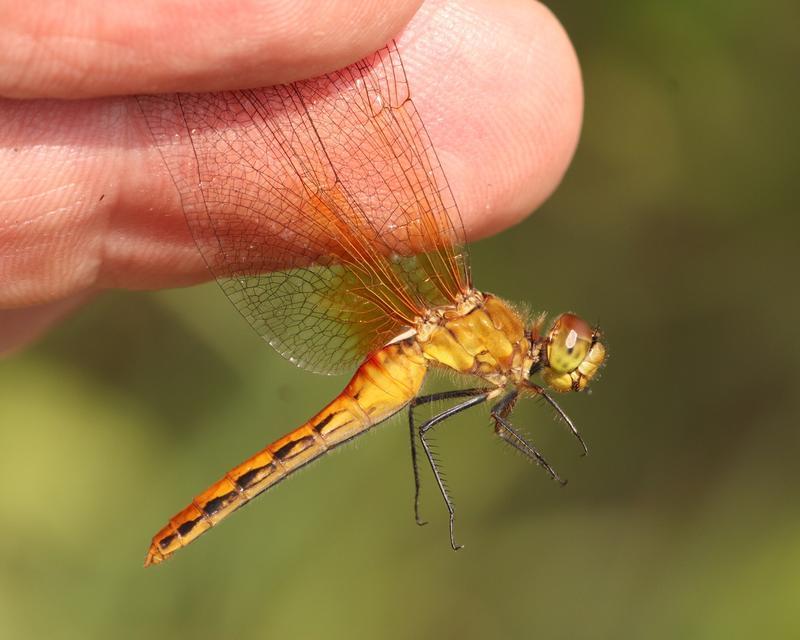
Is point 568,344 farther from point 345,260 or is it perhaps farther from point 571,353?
point 345,260

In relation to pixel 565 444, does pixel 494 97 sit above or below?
above

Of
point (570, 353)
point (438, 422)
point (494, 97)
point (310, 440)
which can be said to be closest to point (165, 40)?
point (494, 97)

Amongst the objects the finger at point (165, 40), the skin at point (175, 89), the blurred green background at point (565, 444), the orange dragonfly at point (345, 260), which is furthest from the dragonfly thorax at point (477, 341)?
the finger at point (165, 40)

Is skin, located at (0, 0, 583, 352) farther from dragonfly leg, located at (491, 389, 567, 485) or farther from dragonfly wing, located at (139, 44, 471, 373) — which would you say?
dragonfly leg, located at (491, 389, 567, 485)

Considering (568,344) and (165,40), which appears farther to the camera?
(568,344)

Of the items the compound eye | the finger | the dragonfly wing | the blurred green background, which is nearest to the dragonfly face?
the compound eye

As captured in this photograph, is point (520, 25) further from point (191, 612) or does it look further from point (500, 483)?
point (191, 612)
